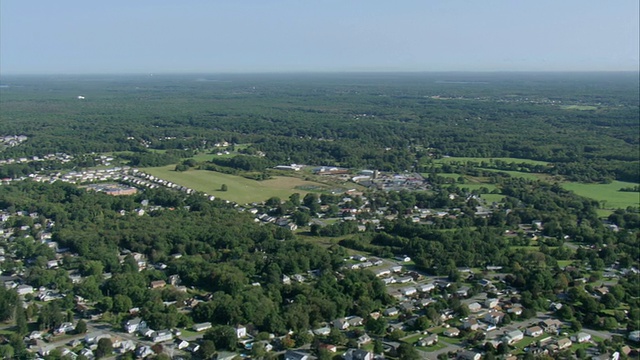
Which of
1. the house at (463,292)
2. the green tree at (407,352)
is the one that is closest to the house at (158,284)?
the green tree at (407,352)

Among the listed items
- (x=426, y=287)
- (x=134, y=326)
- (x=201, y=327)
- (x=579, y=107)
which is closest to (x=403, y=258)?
(x=426, y=287)

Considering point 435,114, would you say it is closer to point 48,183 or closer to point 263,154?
point 263,154

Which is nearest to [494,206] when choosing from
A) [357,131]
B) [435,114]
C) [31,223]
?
[31,223]

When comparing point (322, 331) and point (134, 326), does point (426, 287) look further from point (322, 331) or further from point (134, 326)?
point (134, 326)

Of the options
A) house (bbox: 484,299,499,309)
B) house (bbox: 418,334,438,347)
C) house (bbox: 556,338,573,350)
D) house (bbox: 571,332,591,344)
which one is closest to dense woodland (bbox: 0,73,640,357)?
house (bbox: 418,334,438,347)

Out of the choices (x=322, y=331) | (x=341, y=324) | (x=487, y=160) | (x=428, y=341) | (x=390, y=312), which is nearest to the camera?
(x=428, y=341)

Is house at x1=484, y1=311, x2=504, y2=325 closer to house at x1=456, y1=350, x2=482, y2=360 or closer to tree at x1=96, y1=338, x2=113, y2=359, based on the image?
house at x1=456, y1=350, x2=482, y2=360
